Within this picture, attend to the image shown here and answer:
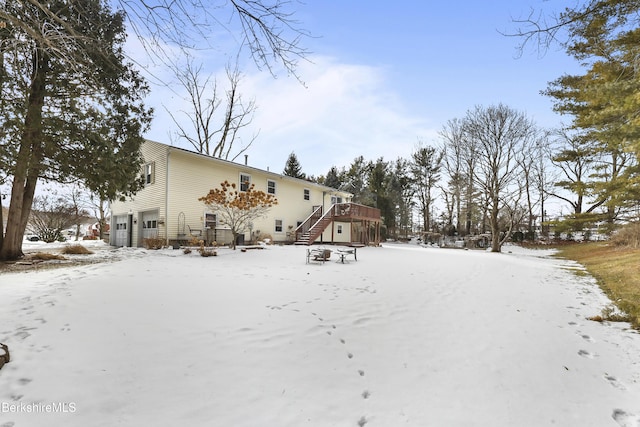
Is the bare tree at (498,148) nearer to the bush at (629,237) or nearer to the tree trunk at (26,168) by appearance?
the bush at (629,237)

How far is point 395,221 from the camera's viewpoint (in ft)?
118

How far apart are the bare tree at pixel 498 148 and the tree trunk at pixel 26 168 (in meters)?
23.3

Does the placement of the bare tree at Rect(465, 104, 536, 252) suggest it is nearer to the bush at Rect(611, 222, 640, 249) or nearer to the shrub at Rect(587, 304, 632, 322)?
the bush at Rect(611, 222, 640, 249)

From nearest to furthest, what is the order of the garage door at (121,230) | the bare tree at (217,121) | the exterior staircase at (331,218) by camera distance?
the garage door at (121,230), the exterior staircase at (331,218), the bare tree at (217,121)

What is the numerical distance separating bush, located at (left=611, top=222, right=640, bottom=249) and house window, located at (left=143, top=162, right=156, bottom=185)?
23678 mm

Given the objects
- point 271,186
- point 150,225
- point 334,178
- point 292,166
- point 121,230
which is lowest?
point 121,230

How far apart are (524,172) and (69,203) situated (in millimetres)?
39489

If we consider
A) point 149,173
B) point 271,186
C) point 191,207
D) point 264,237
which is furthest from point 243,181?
point 149,173

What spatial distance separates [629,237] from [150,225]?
2464cm

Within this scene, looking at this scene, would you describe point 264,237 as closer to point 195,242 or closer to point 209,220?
point 209,220

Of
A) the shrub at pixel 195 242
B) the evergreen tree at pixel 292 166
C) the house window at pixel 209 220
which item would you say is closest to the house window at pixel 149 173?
the house window at pixel 209 220

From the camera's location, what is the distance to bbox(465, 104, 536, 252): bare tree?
67.5 feet

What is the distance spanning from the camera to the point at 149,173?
17141 millimetres

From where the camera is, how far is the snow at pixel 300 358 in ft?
8.21
